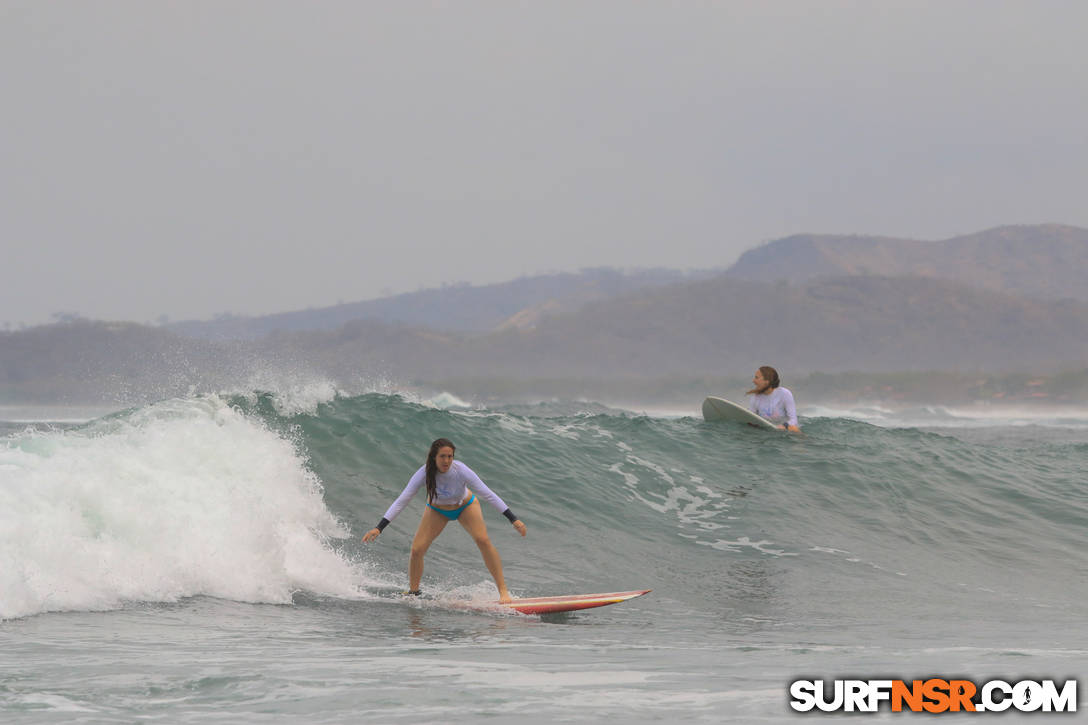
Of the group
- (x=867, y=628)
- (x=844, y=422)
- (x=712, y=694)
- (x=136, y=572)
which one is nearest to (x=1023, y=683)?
(x=712, y=694)

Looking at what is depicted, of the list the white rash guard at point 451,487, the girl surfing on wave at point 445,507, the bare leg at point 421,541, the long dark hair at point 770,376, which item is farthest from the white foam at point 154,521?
the long dark hair at point 770,376

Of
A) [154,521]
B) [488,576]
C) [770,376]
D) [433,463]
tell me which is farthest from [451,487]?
[770,376]

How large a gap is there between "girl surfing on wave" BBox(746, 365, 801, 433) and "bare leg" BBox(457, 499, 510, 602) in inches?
363

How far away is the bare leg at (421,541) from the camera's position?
9688 millimetres

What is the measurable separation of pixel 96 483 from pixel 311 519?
2.74 m

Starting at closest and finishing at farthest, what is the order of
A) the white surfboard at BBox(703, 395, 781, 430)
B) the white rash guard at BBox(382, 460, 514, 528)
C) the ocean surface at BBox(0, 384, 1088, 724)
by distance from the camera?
the ocean surface at BBox(0, 384, 1088, 724), the white rash guard at BBox(382, 460, 514, 528), the white surfboard at BBox(703, 395, 781, 430)

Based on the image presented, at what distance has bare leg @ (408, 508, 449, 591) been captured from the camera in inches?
381

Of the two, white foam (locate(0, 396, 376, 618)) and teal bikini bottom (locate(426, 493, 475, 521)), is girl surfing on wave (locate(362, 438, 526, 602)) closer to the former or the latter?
teal bikini bottom (locate(426, 493, 475, 521))

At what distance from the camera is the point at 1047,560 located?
521 inches

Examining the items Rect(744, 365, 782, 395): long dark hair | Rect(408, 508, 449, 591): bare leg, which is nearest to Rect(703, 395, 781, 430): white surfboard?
Rect(744, 365, 782, 395): long dark hair

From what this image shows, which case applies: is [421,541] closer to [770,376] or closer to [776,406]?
[770,376]

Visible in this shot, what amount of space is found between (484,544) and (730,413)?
1121cm

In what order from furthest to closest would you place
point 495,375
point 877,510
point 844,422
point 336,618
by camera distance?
point 495,375
point 844,422
point 877,510
point 336,618

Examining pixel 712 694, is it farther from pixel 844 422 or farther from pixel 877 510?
pixel 844 422
